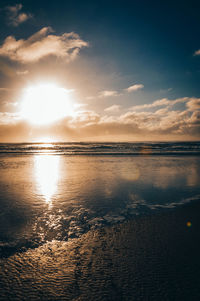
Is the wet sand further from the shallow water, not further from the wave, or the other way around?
the wave

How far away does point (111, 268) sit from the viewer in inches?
127

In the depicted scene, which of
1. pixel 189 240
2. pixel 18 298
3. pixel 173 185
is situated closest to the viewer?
pixel 18 298

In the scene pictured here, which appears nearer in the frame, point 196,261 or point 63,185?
point 196,261

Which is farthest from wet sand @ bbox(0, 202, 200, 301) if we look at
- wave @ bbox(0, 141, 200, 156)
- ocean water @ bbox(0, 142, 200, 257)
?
wave @ bbox(0, 141, 200, 156)

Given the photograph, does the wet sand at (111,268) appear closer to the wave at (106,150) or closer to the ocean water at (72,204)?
the ocean water at (72,204)

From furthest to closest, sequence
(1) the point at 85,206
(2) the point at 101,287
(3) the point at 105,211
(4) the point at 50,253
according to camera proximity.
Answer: (1) the point at 85,206 → (3) the point at 105,211 → (4) the point at 50,253 → (2) the point at 101,287

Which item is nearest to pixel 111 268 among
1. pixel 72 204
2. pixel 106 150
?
pixel 72 204

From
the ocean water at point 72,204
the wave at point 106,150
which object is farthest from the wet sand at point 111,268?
the wave at point 106,150

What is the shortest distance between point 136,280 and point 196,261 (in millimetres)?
1287

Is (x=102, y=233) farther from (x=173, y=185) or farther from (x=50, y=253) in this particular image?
(x=173, y=185)

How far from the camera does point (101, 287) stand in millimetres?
2855

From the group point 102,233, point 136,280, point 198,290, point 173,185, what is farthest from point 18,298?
point 173,185

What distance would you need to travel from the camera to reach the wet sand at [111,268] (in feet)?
9.05

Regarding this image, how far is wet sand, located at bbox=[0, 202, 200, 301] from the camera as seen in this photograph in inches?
109
